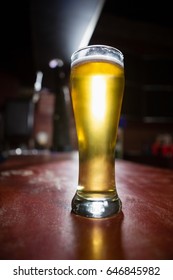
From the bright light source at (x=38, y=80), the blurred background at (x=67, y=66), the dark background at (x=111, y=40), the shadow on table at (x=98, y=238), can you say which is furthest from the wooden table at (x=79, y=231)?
the bright light source at (x=38, y=80)

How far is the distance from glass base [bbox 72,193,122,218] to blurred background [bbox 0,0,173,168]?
2.55 metres

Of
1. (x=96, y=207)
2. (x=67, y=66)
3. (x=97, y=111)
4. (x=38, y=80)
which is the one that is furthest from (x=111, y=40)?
(x=96, y=207)

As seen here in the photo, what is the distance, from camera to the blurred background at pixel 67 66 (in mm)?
3299

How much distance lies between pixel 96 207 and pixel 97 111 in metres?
0.16

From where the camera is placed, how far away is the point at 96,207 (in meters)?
0.36

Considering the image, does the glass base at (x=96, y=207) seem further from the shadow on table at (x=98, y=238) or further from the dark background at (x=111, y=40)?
the dark background at (x=111, y=40)

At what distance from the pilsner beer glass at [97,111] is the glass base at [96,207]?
0.04 feet

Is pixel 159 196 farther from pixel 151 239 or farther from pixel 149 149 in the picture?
pixel 149 149

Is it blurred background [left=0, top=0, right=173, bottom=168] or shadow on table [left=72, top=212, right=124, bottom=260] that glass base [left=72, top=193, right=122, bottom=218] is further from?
blurred background [left=0, top=0, right=173, bottom=168]

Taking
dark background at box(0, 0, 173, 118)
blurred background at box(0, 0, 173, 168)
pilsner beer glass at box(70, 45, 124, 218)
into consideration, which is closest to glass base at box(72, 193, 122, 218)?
pilsner beer glass at box(70, 45, 124, 218)

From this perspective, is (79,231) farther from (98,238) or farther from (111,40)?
(111,40)

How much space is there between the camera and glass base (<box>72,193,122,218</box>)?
353mm

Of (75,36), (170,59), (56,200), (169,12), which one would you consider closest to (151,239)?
(56,200)
